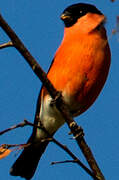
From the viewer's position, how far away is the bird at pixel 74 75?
4.05m

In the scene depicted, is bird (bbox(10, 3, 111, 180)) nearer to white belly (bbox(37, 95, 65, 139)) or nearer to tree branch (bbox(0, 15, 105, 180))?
white belly (bbox(37, 95, 65, 139))

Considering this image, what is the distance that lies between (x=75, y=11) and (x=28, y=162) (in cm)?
203

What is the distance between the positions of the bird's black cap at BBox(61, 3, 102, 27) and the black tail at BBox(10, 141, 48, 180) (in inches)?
64.0

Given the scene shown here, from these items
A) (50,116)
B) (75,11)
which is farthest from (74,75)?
(75,11)

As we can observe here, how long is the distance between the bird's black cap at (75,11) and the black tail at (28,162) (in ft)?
5.34

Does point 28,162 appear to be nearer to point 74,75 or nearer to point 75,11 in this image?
point 74,75

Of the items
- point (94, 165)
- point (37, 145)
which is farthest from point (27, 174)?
point (94, 165)

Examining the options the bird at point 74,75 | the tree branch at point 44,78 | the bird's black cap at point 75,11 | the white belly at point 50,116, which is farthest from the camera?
the bird's black cap at point 75,11

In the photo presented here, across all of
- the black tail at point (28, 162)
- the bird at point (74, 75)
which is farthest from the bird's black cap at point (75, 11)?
the black tail at point (28, 162)

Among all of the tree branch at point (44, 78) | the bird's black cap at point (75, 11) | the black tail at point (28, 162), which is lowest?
the tree branch at point (44, 78)

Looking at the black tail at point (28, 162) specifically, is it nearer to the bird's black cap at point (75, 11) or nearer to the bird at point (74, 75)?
the bird at point (74, 75)

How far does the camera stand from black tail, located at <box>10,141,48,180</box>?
434 cm

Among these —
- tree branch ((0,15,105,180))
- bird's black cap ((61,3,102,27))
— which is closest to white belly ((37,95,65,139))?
bird's black cap ((61,3,102,27))

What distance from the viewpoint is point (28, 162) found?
4.61 meters
